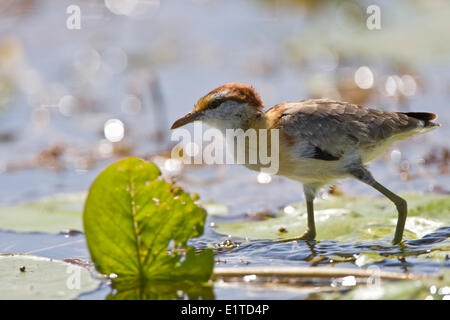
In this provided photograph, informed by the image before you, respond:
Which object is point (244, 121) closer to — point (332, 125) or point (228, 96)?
point (228, 96)

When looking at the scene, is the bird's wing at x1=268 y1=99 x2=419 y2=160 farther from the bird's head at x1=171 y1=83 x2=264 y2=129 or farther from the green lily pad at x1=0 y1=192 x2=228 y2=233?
the green lily pad at x1=0 y1=192 x2=228 y2=233

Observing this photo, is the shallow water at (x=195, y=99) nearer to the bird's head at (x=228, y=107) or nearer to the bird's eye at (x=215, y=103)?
the bird's head at (x=228, y=107)

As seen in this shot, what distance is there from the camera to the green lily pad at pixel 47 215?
702 cm

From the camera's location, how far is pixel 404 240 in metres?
6.10

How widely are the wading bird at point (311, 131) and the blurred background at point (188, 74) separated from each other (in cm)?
162

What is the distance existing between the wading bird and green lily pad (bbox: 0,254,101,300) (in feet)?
5.43

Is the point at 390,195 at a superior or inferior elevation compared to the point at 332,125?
inferior

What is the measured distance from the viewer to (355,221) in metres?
6.54

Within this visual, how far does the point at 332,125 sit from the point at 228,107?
937mm

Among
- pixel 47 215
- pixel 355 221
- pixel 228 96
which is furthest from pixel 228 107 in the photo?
pixel 47 215

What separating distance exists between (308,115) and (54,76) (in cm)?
822

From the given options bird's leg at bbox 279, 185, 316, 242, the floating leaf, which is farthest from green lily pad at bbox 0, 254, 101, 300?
bird's leg at bbox 279, 185, 316, 242

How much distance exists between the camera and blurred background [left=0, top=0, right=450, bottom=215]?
915 cm

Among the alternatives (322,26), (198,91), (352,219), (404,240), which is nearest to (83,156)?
(198,91)
